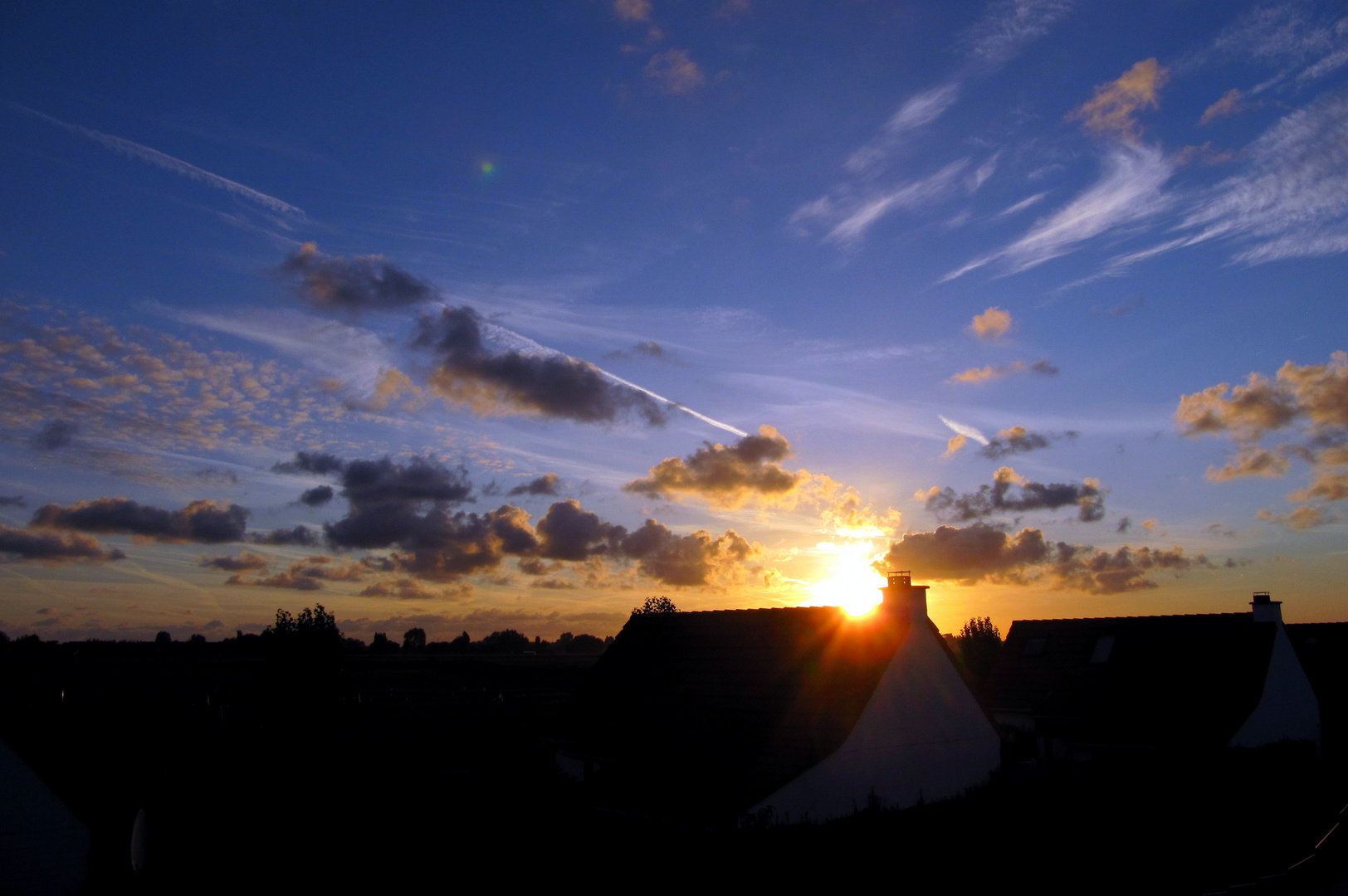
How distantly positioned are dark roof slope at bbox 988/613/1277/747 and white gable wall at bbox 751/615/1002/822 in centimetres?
1029

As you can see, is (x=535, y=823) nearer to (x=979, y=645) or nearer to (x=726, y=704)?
(x=726, y=704)

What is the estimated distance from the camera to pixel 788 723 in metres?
22.9

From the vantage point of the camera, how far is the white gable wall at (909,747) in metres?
21.4

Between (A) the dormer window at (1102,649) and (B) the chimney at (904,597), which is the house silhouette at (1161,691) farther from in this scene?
(B) the chimney at (904,597)

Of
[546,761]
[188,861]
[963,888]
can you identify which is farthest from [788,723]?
[188,861]

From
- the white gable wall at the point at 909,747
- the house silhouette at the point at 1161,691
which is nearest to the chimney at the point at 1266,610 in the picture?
the house silhouette at the point at 1161,691

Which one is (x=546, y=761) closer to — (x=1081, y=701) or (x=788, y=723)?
(x=788, y=723)

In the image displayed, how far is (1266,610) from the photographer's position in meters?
34.7

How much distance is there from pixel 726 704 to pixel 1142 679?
20628 mm

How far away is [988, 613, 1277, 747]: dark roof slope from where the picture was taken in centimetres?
3206

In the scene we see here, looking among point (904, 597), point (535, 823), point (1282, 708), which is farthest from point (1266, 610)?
point (535, 823)

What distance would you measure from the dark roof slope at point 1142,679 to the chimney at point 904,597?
1304 cm

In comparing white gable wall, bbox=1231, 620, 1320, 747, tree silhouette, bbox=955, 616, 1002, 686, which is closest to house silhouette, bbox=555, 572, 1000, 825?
white gable wall, bbox=1231, 620, 1320, 747

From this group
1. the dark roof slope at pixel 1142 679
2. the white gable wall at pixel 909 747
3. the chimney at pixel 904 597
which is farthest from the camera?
the dark roof slope at pixel 1142 679
